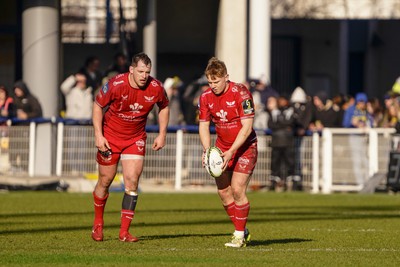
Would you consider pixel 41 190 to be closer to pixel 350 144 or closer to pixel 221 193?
pixel 350 144

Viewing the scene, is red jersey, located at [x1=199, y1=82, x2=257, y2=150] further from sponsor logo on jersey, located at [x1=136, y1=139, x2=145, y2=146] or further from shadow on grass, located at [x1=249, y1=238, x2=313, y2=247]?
shadow on grass, located at [x1=249, y1=238, x2=313, y2=247]

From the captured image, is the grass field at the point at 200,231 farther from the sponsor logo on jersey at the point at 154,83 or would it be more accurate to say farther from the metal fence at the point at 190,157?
the metal fence at the point at 190,157

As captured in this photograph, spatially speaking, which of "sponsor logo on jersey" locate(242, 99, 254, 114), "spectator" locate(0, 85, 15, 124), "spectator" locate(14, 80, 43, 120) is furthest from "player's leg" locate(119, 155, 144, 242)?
"spectator" locate(14, 80, 43, 120)

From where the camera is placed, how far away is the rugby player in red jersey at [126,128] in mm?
14875

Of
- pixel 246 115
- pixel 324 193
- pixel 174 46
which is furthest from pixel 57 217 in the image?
pixel 174 46

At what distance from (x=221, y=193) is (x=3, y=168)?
13077 mm

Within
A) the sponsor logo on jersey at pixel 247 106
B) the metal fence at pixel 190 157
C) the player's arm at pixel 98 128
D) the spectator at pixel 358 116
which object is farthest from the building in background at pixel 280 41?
the sponsor logo on jersey at pixel 247 106

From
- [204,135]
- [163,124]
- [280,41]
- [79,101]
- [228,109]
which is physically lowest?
[204,135]

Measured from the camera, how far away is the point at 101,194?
50.3 ft

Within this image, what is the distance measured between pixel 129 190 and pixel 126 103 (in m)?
0.93

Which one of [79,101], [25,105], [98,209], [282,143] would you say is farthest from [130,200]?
[79,101]

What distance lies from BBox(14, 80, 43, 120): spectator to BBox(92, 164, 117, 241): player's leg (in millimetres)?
13305

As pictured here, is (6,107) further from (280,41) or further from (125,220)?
(280,41)

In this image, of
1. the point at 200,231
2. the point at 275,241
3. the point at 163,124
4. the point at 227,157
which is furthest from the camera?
the point at 200,231
